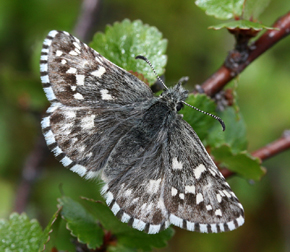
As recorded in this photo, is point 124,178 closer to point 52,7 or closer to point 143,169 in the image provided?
point 143,169

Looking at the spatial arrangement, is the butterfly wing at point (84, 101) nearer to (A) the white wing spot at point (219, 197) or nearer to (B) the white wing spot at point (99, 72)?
(B) the white wing spot at point (99, 72)

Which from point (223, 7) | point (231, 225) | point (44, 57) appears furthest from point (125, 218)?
point (223, 7)

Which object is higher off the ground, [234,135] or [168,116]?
[168,116]

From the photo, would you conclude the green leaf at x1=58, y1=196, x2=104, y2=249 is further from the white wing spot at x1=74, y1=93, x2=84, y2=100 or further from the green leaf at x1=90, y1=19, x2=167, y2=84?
the green leaf at x1=90, y1=19, x2=167, y2=84

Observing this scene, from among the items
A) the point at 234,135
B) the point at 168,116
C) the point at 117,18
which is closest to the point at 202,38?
the point at 117,18

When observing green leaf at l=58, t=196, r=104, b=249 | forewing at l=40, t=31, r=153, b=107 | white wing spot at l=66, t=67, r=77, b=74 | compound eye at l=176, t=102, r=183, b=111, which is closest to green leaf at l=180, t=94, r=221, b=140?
compound eye at l=176, t=102, r=183, b=111

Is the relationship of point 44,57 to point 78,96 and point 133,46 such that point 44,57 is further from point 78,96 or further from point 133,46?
point 133,46
